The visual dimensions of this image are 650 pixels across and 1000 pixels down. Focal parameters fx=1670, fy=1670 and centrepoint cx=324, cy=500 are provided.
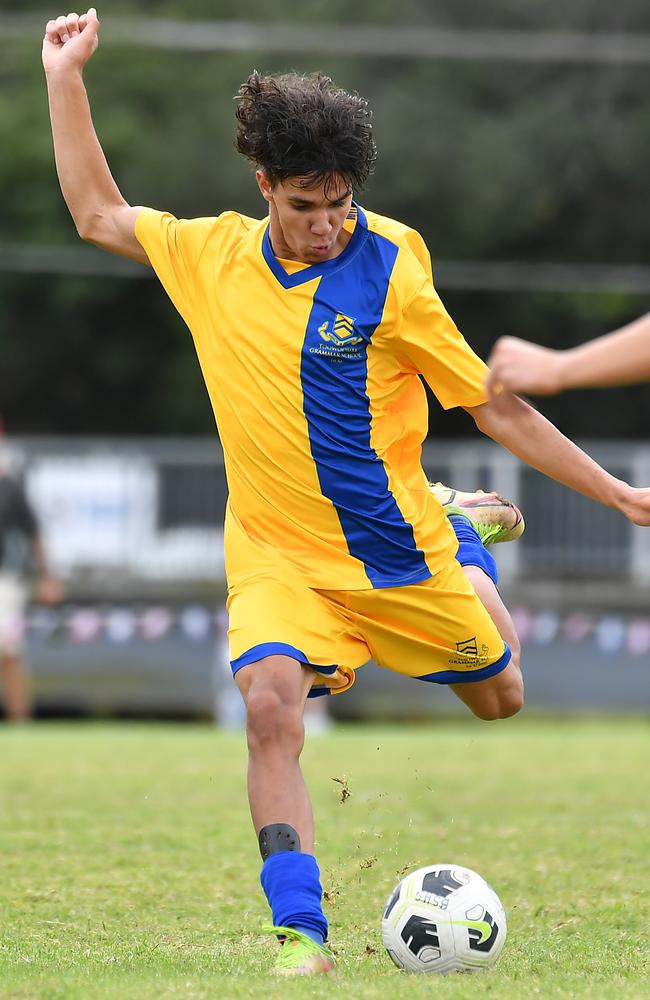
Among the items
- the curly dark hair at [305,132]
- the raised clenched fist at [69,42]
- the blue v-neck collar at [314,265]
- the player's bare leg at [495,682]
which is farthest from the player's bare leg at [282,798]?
the raised clenched fist at [69,42]

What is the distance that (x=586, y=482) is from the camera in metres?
4.70

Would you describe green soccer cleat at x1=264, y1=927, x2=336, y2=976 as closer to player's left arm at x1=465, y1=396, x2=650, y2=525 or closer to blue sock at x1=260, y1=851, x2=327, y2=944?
blue sock at x1=260, y1=851, x2=327, y2=944

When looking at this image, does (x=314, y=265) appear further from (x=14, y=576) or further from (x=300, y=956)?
(x=14, y=576)

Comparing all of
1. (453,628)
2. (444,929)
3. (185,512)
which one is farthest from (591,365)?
(185,512)

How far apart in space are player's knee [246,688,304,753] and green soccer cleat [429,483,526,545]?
116 centimetres

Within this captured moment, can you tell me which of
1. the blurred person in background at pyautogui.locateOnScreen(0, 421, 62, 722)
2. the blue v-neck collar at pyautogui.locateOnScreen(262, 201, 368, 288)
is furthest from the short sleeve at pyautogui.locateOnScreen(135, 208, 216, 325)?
the blurred person in background at pyautogui.locateOnScreen(0, 421, 62, 722)

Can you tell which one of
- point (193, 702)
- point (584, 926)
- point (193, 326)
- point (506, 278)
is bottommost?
point (193, 702)

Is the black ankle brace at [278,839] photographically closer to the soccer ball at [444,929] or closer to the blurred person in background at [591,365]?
the soccer ball at [444,929]

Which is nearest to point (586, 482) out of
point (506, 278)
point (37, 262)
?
point (506, 278)

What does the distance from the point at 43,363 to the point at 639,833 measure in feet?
68.5

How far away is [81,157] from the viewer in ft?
16.4

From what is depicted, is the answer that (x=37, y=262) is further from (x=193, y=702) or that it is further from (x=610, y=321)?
(x=193, y=702)

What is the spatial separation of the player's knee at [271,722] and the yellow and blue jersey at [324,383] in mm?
422

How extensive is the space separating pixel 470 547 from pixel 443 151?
18528mm
